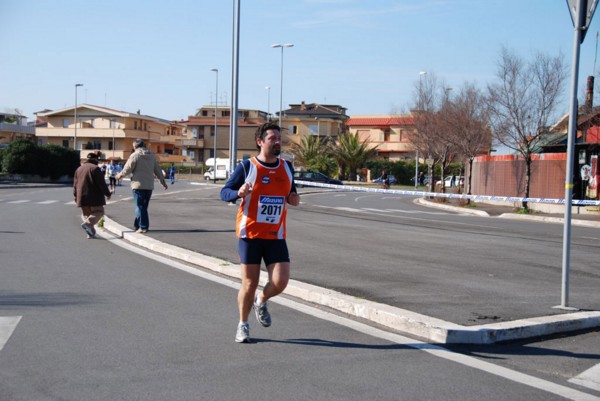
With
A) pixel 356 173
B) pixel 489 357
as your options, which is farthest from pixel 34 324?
pixel 356 173

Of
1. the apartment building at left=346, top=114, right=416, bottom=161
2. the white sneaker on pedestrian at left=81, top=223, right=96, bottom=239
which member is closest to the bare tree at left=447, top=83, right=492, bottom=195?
the white sneaker on pedestrian at left=81, top=223, right=96, bottom=239

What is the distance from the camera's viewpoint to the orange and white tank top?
5.88 m

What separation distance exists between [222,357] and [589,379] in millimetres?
2708

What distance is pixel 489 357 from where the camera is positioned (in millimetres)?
5691

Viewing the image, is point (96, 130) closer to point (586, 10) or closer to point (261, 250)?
point (586, 10)

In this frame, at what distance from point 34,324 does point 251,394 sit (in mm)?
2805

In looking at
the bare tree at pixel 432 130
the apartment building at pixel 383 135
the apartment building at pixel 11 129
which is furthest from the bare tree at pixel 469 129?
the apartment building at pixel 11 129

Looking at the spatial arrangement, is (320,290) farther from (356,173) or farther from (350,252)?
(356,173)

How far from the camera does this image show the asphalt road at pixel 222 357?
4.72 metres

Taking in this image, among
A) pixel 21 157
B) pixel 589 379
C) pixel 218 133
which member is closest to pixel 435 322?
pixel 589 379

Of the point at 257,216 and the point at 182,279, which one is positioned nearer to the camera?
the point at 257,216

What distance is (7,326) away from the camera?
20.8 feet

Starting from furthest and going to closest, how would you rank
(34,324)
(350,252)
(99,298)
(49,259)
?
(350,252) < (49,259) < (99,298) < (34,324)

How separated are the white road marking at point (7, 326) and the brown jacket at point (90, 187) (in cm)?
735
